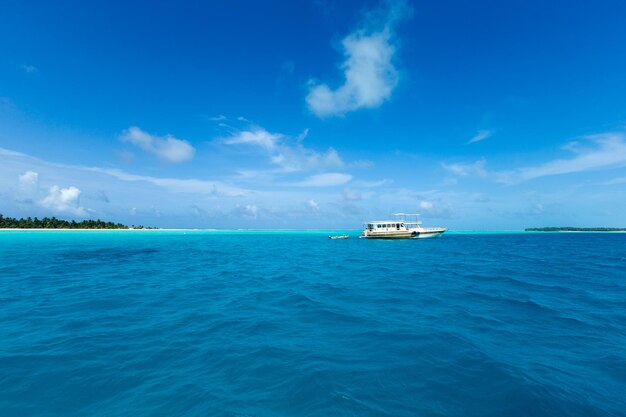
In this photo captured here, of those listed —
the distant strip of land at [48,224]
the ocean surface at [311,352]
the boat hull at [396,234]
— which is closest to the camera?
the ocean surface at [311,352]

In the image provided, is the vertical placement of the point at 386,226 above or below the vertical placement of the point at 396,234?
above

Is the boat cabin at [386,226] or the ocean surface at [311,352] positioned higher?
the boat cabin at [386,226]

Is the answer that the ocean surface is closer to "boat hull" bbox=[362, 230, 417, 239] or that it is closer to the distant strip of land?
"boat hull" bbox=[362, 230, 417, 239]

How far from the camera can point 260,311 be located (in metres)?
12.2

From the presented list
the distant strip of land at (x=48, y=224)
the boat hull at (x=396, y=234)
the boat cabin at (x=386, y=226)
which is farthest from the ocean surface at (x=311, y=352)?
the distant strip of land at (x=48, y=224)

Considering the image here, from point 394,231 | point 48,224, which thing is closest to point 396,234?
point 394,231

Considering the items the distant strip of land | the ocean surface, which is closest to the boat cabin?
the ocean surface

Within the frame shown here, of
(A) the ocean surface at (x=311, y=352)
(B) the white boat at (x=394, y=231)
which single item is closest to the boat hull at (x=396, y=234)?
(B) the white boat at (x=394, y=231)

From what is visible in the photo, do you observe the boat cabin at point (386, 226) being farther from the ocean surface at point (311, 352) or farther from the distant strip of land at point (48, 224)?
the distant strip of land at point (48, 224)

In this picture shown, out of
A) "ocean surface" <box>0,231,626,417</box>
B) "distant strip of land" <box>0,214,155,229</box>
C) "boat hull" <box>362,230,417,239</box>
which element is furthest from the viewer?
"distant strip of land" <box>0,214,155,229</box>

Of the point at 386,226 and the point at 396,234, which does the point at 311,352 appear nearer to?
the point at 396,234

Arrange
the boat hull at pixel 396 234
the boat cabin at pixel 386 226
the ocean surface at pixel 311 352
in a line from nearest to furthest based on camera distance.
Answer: the ocean surface at pixel 311 352
the boat hull at pixel 396 234
the boat cabin at pixel 386 226

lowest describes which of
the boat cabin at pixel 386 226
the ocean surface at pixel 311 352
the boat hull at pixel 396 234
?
the ocean surface at pixel 311 352

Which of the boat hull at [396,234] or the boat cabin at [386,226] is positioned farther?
the boat cabin at [386,226]
